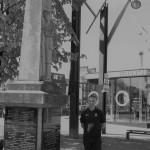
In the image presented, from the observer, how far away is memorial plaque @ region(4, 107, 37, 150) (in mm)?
6996

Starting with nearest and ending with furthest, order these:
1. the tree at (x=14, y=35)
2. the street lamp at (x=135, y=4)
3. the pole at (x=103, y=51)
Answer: the tree at (x=14, y=35) < the street lamp at (x=135, y=4) < the pole at (x=103, y=51)

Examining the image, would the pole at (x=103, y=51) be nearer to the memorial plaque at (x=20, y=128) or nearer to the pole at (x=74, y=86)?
the pole at (x=74, y=86)

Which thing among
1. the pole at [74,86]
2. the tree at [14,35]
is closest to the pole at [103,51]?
the pole at [74,86]

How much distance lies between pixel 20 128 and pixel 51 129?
0.57m

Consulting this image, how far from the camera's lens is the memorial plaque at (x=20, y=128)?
6996 mm

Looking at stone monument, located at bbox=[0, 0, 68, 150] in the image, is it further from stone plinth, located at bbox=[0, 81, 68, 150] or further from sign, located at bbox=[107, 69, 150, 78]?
sign, located at bbox=[107, 69, 150, 78]

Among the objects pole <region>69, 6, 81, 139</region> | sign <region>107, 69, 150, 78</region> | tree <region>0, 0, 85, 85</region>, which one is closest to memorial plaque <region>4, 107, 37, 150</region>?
tree <region>0, 0, 85, 85</region>

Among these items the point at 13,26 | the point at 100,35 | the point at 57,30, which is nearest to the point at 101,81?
the point at 100,35

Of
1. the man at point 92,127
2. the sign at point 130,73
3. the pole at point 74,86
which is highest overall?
the sign at point 130,73

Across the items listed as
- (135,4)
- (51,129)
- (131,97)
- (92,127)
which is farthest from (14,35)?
(131,97)

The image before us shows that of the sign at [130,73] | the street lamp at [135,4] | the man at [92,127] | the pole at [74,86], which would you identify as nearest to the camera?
the man at [92,127]

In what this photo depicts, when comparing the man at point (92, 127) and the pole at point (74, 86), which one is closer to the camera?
the man at point (92, 127)

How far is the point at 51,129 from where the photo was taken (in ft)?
24.1

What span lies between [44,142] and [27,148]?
31 cm
